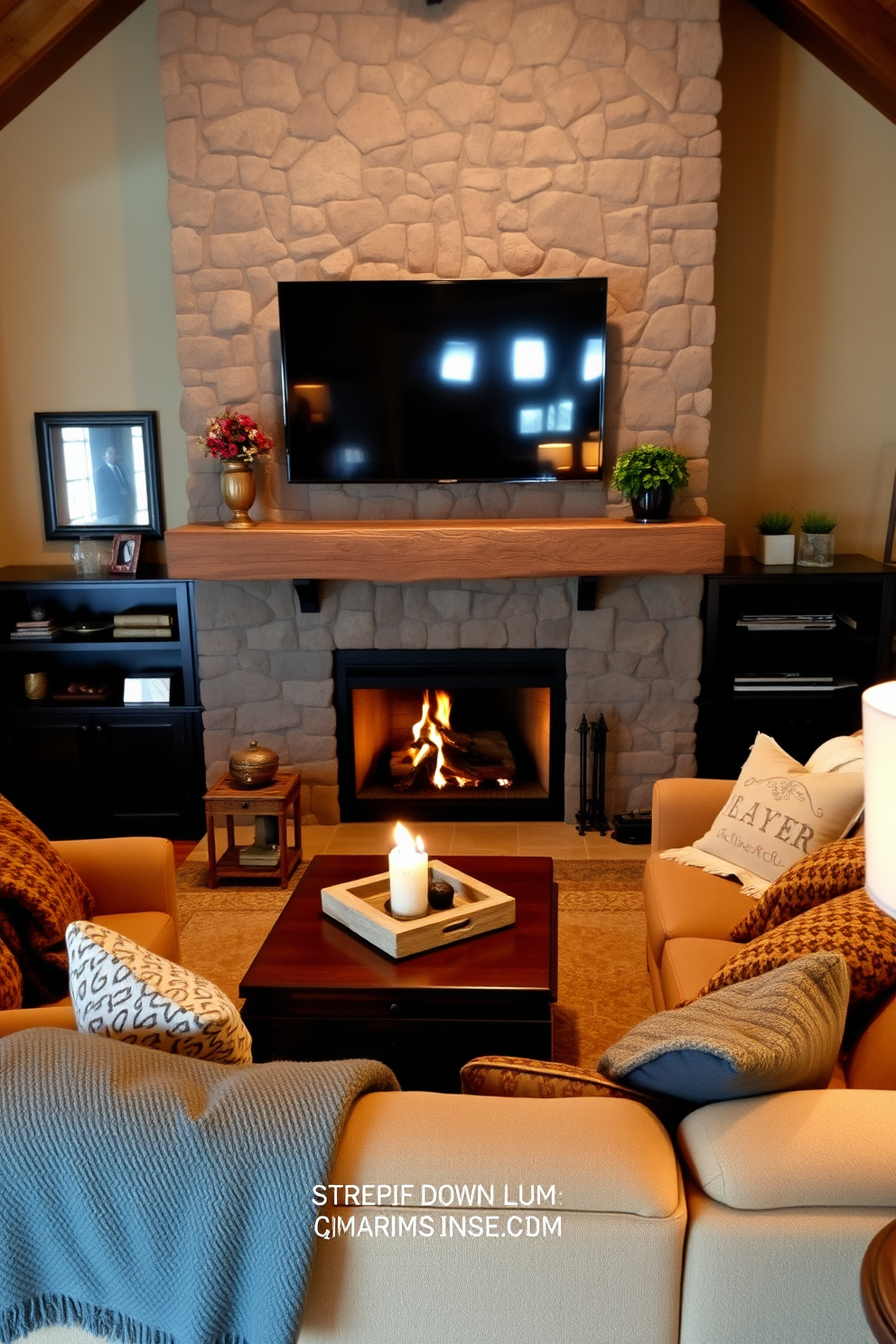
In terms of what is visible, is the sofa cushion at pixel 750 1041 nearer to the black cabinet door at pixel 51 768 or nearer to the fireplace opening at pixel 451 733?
the fireplace opening at pixel 451 733

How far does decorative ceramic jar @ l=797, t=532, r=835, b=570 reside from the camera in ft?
13.7

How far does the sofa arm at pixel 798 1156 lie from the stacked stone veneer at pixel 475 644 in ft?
9.82

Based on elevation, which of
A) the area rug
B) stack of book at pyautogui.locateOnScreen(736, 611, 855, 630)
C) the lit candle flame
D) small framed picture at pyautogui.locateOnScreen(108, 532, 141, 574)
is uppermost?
small framed picture at pyautogui.locateOnScreen(108, 532, 141, 574)

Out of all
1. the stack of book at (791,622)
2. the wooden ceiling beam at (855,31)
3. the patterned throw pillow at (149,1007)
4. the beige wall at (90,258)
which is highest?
the wooden ceiling beam at (855,31)

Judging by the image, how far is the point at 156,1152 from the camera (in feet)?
4.18

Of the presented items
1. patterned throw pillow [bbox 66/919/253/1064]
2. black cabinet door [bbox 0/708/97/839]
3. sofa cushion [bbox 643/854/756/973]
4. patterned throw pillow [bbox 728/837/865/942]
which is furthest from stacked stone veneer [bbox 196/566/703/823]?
patterned throw pillow [bbox 66/919/253/1064]

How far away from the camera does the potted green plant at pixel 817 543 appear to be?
418 centimetres

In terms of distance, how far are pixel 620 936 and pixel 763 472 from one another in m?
2.05

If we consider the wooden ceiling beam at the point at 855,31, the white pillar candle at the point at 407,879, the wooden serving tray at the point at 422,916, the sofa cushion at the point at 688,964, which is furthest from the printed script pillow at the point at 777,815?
the wooden ceiling beam at the point at 855,31

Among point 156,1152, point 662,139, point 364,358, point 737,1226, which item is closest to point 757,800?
point 737,1226

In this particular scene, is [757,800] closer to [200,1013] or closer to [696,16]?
[200,1013]

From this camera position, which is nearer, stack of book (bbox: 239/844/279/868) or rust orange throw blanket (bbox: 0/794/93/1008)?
rust orange throw blanket (bbox: 0/794/93/1008)

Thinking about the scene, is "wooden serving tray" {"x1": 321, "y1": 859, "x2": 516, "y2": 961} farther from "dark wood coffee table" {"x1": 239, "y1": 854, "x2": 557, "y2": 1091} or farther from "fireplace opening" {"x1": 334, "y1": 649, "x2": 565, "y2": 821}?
"fireplace opening" {"x1": 334, "y1": 649, "x2": 565, "y2": 821}

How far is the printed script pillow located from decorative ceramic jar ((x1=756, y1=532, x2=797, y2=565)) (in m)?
1.50
